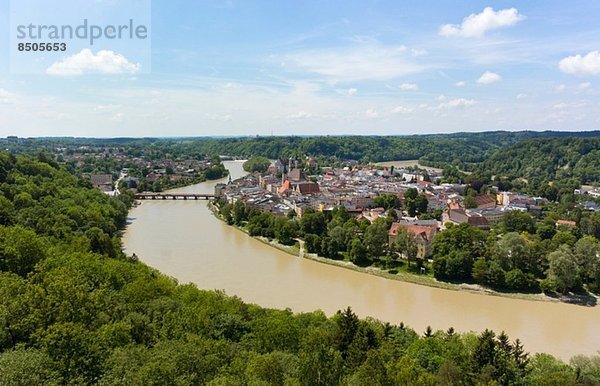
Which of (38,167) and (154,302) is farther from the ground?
(38,167)

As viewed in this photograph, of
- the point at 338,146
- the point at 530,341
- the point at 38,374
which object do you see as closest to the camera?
the point at 38,374

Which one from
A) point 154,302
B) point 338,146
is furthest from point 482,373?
point 338,146

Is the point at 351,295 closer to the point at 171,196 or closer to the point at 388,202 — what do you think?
the point at 388,202

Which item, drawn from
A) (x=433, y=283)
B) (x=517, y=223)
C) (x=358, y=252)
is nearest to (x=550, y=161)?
(x=517, y=223)

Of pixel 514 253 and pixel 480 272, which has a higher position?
pixel 514 253

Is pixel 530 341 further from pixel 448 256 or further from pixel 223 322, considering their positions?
pixel 223 322

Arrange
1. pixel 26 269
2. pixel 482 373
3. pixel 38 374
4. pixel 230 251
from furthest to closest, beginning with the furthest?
pixel 230 251, pixel 26 269, pixel 482 373, pixel 38 374

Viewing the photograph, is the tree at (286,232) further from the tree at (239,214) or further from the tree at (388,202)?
the tree at (388,202)
